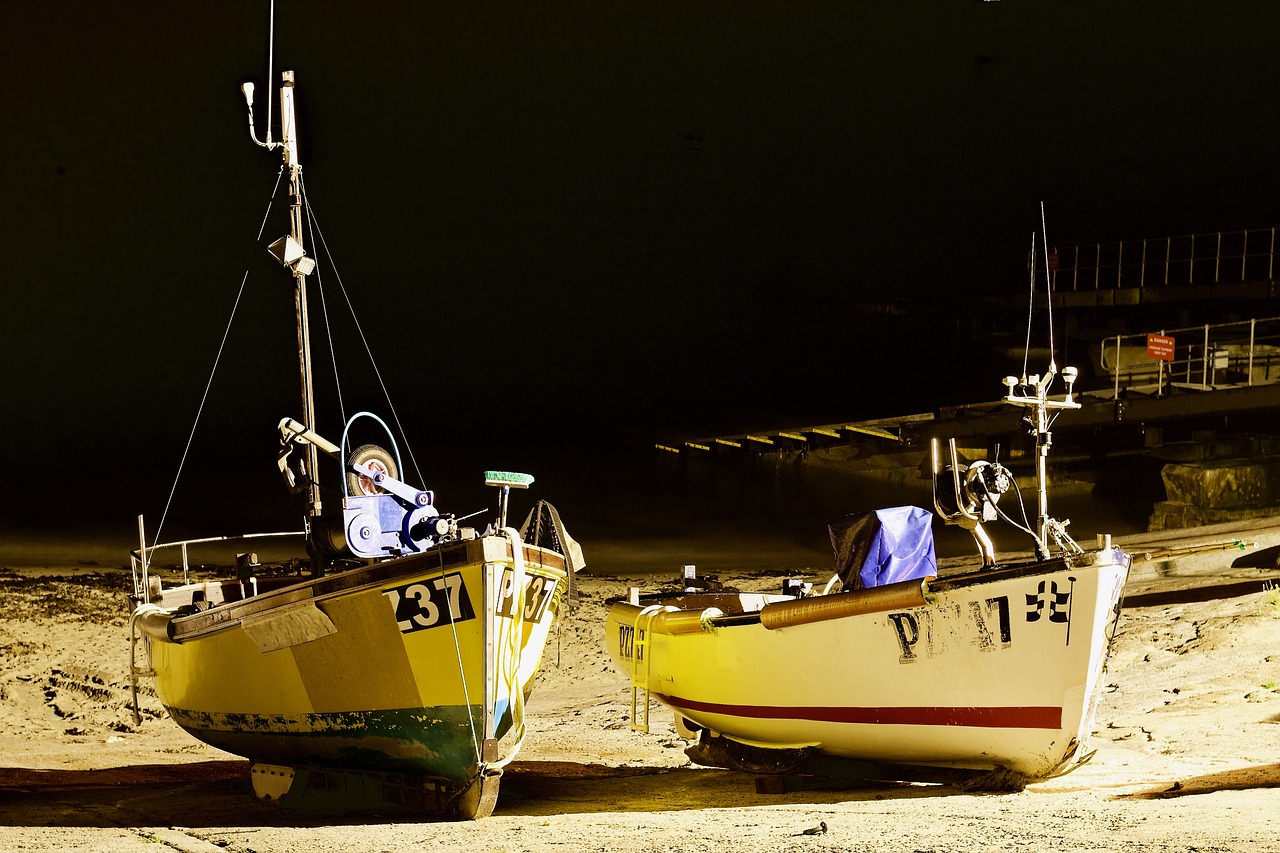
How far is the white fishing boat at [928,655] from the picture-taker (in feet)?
23.7

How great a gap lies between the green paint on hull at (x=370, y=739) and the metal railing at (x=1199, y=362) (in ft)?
43.8

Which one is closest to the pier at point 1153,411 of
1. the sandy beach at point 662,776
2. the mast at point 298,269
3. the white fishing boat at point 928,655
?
the sandy beach at point 662,776

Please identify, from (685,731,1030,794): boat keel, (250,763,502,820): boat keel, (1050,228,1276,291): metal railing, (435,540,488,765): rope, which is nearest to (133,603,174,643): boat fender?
(250,763,502,820): boat keel

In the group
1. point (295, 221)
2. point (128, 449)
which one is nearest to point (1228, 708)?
point (295, 221)

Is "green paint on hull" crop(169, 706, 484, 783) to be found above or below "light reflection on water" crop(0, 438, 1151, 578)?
below

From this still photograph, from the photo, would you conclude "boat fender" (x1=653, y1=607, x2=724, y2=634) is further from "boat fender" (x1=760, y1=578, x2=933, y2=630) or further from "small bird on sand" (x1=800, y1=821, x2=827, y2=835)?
"small bird on sand" (x1=800, y1=821, x2=827, y2=835)

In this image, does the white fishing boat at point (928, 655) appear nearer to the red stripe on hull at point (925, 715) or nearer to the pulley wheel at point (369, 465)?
the red stripe on hull at point (925, 715)

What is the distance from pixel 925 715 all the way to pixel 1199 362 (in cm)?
1737

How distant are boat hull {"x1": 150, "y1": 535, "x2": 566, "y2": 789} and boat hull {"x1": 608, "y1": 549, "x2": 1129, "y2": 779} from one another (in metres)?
1.41

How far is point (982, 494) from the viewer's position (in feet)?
24.9

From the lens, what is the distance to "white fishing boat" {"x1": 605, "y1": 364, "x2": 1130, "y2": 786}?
7.21m

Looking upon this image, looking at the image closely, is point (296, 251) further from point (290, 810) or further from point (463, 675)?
point (290, 810)

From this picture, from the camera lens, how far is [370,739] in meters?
7.98

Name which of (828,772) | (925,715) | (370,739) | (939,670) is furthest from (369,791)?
(939,670)
